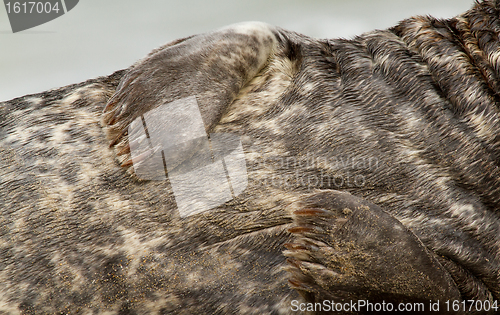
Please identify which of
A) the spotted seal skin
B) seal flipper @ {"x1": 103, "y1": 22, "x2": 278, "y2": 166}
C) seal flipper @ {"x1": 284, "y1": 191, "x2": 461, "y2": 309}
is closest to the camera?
seal flipper @ {"x1": 284, "y1": 191, "x2": 461, "y2": 309}

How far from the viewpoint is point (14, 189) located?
1.95 metres

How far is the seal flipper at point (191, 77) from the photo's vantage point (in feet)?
6.43

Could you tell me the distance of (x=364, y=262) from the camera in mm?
1589

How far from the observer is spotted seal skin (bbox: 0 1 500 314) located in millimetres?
1700

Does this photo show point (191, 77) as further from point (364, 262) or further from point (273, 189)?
point (364, 262)

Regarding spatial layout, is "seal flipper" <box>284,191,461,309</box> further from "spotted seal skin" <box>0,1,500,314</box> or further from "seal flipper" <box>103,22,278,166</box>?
"seal flipper" <box>103,22,278,166</box>

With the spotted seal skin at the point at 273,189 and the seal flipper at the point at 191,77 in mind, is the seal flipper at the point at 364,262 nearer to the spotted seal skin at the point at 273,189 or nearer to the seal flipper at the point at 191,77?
the spotted seal skin at the point at 273,189

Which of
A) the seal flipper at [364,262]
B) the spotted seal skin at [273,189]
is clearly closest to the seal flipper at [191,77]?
the spotted seal skin at [273,189]

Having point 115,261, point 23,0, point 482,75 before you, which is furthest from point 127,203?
point 23,0

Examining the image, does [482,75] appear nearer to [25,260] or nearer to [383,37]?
[383,37]

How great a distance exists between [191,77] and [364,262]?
1193mm

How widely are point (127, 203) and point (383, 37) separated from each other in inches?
66.6

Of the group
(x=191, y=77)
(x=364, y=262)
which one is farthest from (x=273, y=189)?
(x=191, y=77)

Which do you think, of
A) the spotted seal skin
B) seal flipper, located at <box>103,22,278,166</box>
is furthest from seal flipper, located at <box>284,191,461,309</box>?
seal flipper, located at <box>103,22,278,166</box>
